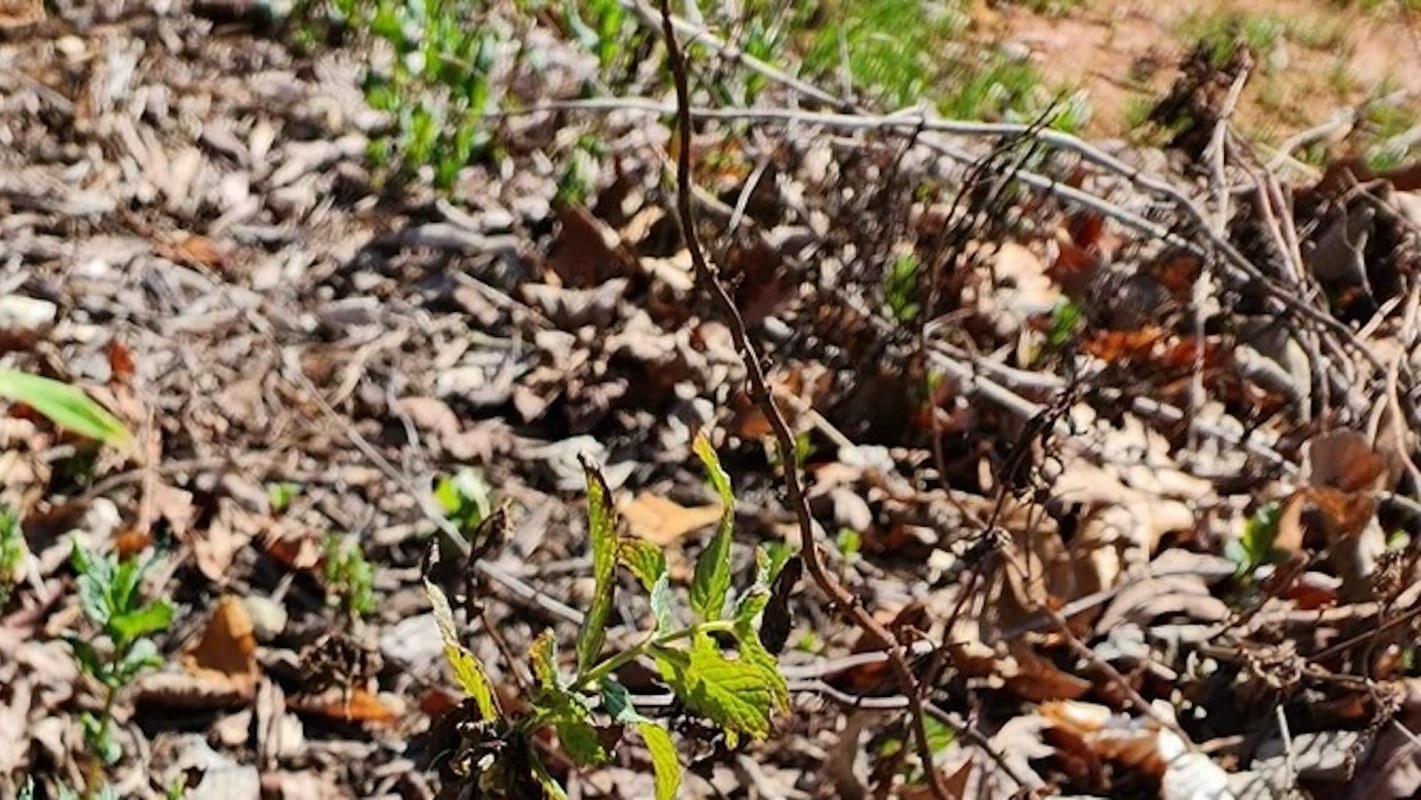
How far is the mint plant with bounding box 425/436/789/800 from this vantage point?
1509 millimetres

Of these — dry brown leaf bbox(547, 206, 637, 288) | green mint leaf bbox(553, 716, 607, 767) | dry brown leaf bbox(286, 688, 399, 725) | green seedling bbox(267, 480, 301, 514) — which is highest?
green mint leaf bbox(553, 716, 607, 767)

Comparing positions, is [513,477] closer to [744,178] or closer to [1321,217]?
[744,178]

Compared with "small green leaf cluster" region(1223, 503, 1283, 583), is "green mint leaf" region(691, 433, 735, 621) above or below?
above

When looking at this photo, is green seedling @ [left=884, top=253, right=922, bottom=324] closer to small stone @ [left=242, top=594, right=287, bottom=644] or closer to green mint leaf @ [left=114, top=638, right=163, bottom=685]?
small stone @ [left=242, top=594, right=287, bottom=644]

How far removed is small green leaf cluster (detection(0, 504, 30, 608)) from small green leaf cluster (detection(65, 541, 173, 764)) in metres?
0.17

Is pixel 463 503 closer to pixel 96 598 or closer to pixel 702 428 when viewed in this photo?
pixel 702 428

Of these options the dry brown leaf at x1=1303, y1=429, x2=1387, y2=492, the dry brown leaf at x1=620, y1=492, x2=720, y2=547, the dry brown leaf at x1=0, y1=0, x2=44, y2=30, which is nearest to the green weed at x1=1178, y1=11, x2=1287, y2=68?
the dry brown leaf at x1=1303, y1=429, x2=1387, y2=492

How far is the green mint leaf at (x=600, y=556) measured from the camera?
152 cm

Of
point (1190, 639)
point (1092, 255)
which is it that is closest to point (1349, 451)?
point (1190, 639)

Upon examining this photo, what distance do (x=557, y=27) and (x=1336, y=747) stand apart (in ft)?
9.18

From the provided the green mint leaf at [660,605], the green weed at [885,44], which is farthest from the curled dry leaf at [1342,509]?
the green mint leaf at [660,605]

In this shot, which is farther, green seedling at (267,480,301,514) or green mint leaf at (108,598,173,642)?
green seedling at (267,480,301,514)

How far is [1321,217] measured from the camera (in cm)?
383

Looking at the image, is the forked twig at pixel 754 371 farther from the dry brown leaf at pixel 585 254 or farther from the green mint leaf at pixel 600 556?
the dry brown leaf at pixel 585 254
